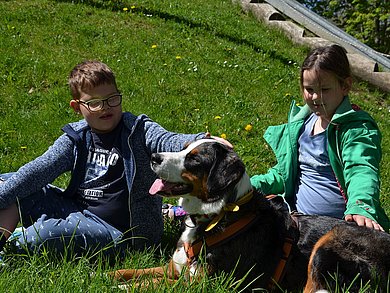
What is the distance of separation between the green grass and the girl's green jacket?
1.04 meters

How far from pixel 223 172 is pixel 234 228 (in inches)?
14.0

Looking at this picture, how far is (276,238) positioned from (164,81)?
4.34 metres

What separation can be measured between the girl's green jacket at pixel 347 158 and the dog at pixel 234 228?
245 millimetres

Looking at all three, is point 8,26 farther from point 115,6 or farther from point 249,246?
point 249,246

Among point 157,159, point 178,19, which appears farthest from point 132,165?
point 178,19

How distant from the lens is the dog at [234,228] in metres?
3.45

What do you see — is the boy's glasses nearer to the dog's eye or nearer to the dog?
the dog

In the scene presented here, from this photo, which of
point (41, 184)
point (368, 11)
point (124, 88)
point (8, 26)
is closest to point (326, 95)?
point (41, 184)

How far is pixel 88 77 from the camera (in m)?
4.05

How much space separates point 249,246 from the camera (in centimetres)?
351

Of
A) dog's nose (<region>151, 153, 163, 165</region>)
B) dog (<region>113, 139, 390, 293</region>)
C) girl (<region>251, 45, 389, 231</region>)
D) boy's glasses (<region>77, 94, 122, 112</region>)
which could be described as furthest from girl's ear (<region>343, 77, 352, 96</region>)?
boy's glasses (<region>77, 94, 122, 112</region>)

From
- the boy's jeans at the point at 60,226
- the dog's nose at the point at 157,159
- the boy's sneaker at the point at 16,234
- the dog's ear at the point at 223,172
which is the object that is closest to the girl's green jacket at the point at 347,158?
the dog's ear at the point at 223,172

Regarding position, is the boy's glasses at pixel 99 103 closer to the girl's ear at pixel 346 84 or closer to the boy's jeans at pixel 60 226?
the boy's jeans at pixel 60 226

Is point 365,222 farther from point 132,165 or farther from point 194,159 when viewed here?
point 132,165
